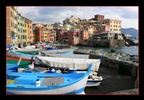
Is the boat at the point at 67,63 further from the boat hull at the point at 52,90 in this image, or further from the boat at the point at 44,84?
the boat hull at the point at 52,90

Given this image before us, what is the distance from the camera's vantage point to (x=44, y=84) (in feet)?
19.4

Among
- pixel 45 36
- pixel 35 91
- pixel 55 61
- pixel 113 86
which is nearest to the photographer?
pixel 35 91

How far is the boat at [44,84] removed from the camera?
18.1 ft

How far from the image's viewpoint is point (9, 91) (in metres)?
5.60

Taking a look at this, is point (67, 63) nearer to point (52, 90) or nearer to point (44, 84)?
point (44, 84)

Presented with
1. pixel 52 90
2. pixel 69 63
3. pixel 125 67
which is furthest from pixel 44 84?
pixel 125 67

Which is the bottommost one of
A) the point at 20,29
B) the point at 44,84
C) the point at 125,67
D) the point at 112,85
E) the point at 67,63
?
the point at 112,85

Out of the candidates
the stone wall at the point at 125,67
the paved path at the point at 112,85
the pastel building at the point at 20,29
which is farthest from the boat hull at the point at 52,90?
the pastel building at the point at 20,29

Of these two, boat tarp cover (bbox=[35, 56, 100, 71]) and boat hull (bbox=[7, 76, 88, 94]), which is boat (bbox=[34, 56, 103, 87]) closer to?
boat tarp cover (bbox=[35, 56, 100, 71])
